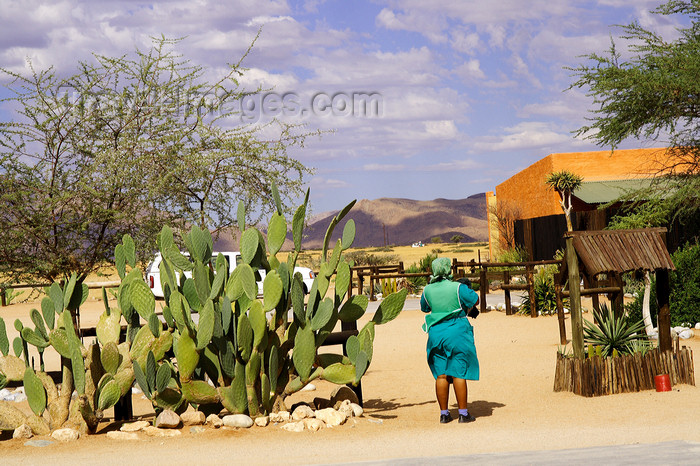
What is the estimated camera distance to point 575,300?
8594 millimetres

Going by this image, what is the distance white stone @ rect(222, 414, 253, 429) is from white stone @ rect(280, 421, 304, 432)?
0.30 metres

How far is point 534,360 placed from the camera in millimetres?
11180

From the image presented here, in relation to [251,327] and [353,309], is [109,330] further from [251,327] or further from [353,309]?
[353,309]

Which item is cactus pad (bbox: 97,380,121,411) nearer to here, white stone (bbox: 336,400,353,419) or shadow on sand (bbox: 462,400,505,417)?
white stone (bbox: 336,400,353,419)

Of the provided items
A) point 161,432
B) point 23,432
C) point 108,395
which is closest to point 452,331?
point 161,432

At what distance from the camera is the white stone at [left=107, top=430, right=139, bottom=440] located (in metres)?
6.88

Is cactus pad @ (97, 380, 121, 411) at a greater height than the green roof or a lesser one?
lesser

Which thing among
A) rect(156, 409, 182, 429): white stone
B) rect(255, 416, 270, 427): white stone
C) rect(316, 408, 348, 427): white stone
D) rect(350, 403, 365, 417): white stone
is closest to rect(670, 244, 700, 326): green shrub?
rect(350, 403, 365, 417): white stone

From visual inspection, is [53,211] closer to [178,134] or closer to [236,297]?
[178,134]

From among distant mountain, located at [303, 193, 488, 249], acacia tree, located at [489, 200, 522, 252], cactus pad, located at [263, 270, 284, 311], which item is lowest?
cactus pad, located at [263, 270, 284, 311]

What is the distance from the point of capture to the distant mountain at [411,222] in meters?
145

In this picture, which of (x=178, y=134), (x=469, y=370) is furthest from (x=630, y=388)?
(x=178, y=134)

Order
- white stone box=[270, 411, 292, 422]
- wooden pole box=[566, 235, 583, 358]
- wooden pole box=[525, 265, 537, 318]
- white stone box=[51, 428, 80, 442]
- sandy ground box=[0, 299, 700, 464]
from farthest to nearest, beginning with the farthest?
wooden pole box=[525, 265, 537, 318] < wooden pole box=[566, 235, 583, 358] < white stone box=[270, 411, 292, 422] < white stone box=[51, 428, 80, 442] < sandy ground box=[0, 299, 700, 464]

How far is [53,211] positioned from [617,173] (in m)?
26.2
